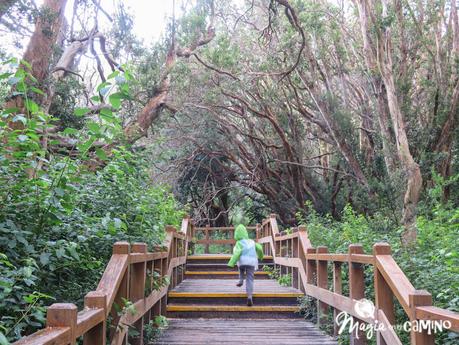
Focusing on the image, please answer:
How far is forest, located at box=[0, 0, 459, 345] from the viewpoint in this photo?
3.51m

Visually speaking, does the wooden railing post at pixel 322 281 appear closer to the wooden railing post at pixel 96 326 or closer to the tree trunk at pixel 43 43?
the wooden railing post at pixel 96 326

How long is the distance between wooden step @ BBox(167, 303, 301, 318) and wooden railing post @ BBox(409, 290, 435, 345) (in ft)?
13.1

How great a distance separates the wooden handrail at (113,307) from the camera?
2.13m

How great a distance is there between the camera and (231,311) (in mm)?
6719

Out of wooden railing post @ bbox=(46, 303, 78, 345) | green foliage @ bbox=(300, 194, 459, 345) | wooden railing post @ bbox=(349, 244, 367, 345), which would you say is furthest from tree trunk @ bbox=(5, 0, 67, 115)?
wooden railing post @ bbox=(46, 303, 78, 345)

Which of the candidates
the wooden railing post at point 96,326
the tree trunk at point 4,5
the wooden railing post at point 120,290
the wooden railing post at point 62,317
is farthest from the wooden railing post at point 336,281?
the tree trunk at point 4,5

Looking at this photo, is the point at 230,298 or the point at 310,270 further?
the point at 230,298

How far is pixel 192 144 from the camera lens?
50.8 feet

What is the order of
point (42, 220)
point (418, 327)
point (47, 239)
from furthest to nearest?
point (47, 239) → point (42, 220) → point (418, 327)

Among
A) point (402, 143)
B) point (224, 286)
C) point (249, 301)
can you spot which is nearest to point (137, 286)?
point (249, 301)

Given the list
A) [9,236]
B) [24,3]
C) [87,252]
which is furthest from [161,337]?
[24,3]

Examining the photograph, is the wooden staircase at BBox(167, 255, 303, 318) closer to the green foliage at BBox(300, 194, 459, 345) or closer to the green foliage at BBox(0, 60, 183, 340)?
the green foliage at BBox(300, 194, 459, 345)

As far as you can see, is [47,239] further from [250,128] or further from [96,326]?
[250,128]

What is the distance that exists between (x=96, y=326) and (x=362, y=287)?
2564 millimetres
